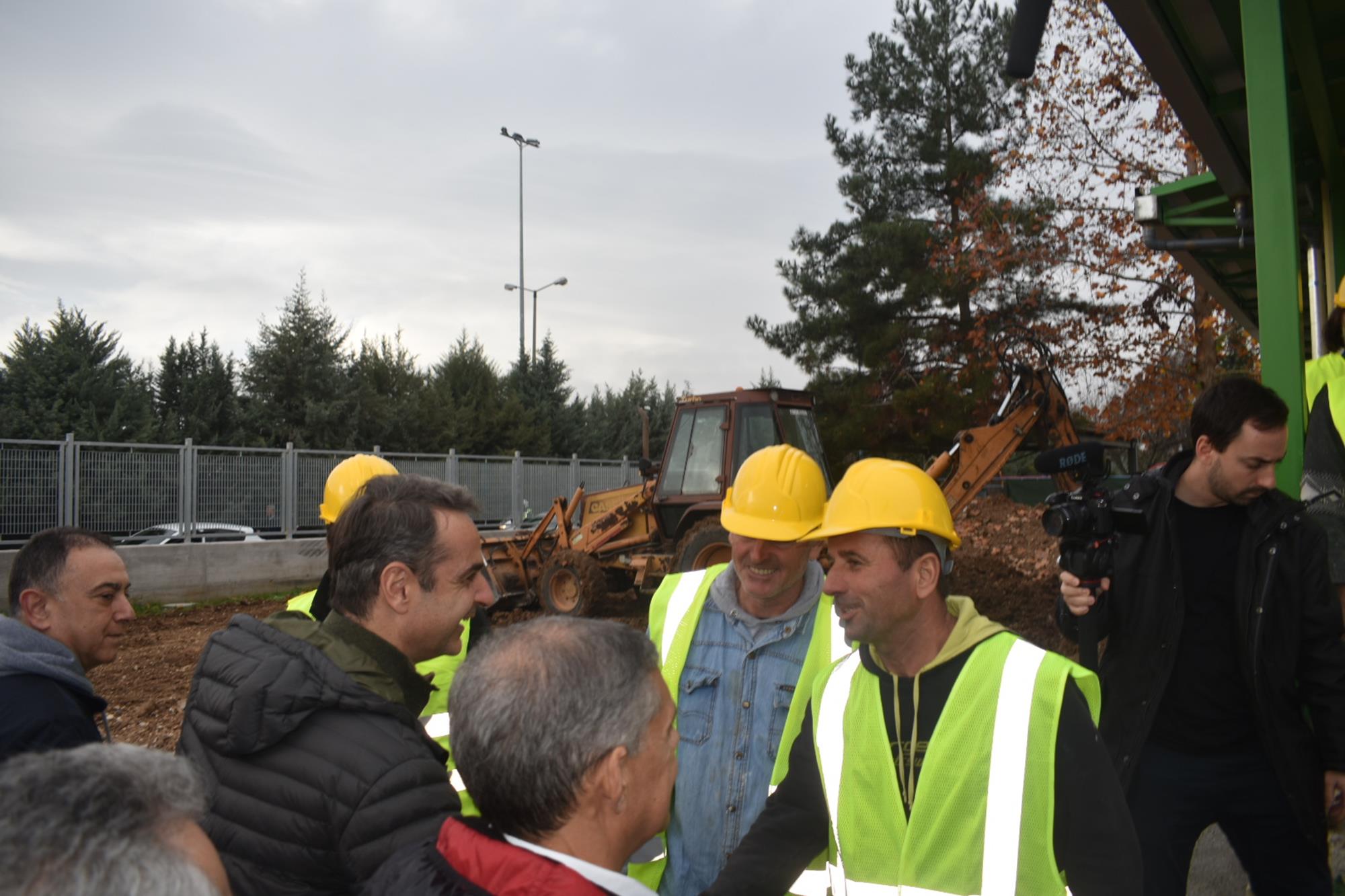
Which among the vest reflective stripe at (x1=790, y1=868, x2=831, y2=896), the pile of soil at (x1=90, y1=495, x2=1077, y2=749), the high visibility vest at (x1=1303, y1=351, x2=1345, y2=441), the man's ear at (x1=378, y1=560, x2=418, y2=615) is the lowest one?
the pile of soil at (x1=90, y1=495, x2=1077, y2=749)

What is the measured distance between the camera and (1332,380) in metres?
3.18

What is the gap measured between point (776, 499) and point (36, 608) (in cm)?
207

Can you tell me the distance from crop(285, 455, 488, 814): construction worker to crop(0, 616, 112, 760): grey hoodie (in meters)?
0.51

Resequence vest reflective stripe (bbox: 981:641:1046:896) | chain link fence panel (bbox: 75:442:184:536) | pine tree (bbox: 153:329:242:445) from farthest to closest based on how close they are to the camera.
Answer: pine tree (bbox: 153:329:242:445), chain link fence panel (bbox: 75:442:184:536), vest reflective stripe (bbox: 981:641:1046:896)

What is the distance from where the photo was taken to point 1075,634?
9.96ft

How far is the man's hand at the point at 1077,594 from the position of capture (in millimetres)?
2816

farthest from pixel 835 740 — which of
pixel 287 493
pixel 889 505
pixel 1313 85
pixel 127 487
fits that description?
pixel 287 493

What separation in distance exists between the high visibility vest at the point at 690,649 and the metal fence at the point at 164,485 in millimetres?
12535

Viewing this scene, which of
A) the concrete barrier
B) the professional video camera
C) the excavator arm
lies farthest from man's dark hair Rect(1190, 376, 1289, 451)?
the concrete barrier

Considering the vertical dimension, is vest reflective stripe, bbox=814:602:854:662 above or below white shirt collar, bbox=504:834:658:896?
above

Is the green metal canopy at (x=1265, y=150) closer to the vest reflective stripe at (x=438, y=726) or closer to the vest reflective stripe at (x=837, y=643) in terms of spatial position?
the vest reflective stripe at (x=837, y=643)

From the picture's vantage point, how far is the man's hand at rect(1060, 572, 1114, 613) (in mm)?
2816

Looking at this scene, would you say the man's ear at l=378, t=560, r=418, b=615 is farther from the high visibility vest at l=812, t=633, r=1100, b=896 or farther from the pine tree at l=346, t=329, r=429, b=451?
the pine tree at l=346, t=329, r=429, b=451

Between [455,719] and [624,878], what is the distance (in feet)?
1.07
